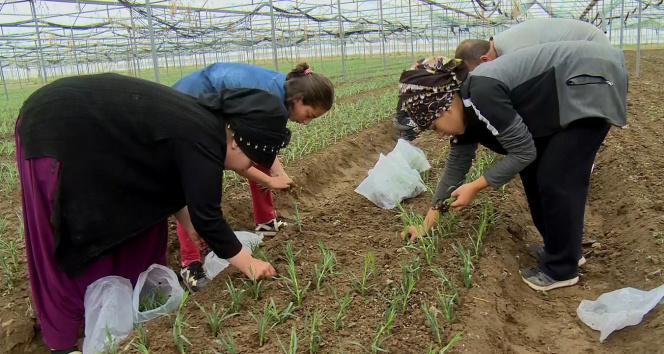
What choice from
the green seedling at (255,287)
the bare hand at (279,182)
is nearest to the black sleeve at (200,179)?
the green seedling at (255,287)

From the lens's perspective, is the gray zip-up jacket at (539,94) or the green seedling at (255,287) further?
the green seedling at (255,287)

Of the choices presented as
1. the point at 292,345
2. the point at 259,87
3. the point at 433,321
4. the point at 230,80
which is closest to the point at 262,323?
the point at 292,345

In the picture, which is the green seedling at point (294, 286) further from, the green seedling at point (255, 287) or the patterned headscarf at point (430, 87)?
the patterned headscarf at point (430, 87)

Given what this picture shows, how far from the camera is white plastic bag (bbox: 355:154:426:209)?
4270 mm

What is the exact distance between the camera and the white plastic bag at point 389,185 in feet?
14.0

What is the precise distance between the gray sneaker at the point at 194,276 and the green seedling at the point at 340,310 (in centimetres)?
97

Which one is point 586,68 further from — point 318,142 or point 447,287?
point 318,142

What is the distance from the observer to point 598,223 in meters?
4.05

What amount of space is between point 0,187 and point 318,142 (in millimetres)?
3333

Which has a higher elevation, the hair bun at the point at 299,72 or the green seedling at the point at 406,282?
the hair bun at the point at 299,72

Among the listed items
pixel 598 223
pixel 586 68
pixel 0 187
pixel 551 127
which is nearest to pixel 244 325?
pixel 551 127

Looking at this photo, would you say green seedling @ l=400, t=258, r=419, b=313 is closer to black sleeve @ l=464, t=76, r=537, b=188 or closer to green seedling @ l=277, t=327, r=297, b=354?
green seedling @ l=277, t=327, r=297, b=354

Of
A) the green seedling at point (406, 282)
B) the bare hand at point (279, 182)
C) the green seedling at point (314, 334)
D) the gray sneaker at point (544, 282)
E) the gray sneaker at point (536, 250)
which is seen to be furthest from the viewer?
the gray sneaker at point (536, 250)

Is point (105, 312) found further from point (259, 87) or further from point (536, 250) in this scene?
point (536, 250)
